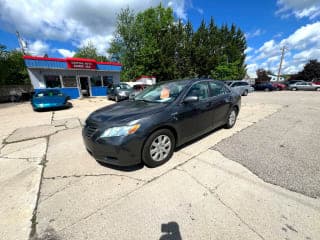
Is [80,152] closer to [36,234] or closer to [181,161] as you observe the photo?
[36,234]

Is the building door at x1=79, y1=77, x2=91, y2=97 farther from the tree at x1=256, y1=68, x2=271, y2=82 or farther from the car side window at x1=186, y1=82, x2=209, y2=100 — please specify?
the tree at x1=256, y1=68, x2=271, y2=82

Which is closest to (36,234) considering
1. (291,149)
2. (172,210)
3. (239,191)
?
(172,210)

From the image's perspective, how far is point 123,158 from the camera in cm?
263

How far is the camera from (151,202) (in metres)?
2.18

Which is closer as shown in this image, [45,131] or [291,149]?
[291,149]

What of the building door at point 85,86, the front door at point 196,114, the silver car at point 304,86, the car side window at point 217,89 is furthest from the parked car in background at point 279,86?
the front door at point 196,114

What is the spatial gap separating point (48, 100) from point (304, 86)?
3304cm

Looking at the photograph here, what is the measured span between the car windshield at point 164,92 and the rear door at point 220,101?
87 centimetres

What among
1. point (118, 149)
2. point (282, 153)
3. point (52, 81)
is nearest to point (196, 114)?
point (118, 149)

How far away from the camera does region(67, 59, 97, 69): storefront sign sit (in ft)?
49.2

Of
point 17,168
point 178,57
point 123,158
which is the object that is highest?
point 178,57

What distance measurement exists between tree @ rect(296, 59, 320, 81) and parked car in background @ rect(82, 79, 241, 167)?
52488mm

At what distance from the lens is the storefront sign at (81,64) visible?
49.2 ft

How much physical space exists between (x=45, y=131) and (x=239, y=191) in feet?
19.9
